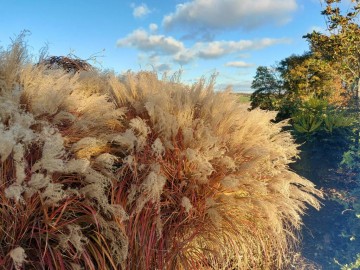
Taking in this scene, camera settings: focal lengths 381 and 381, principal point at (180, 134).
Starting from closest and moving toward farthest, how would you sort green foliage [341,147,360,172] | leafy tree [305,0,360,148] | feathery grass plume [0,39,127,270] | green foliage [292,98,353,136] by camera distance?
feathery grass plume [0,39,127,270], green foliage [341,147,360,172], green foliage [292,98,353,136], leafy tree [305,0,360,148]

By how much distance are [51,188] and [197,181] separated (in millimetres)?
1208

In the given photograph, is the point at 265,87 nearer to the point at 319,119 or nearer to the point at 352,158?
the point at 319,119

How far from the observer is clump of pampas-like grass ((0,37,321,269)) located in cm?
230

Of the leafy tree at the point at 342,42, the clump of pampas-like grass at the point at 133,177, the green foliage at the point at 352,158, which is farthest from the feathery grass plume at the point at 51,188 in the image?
the leafy tree at the point at 342,42

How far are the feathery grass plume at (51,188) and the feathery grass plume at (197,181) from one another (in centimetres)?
20

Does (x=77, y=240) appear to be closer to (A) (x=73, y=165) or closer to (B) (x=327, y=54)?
(A) (x=73, y=165)

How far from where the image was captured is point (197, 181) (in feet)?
9.96

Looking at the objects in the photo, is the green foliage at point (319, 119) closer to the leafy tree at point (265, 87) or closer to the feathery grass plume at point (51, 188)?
the feathery grass plume at point (51, 188)

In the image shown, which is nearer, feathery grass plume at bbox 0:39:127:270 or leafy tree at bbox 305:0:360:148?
feathery grass plume at bbox 0:39:127:270

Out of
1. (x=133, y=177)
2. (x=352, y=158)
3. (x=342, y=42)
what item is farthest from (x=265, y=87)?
(x=133, y=177)

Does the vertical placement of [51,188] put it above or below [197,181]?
above

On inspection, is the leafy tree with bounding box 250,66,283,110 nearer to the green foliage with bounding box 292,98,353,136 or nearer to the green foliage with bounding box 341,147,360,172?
the green foliage with bounding box 292,98,353,136

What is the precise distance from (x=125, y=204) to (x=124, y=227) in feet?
0.63

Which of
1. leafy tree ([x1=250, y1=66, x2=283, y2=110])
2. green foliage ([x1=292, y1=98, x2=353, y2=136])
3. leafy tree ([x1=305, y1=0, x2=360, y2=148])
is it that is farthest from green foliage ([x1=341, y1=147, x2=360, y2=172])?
leafy tree ([x1=250, y1=66, x2=283, y2=110])
